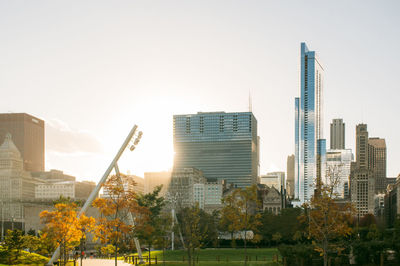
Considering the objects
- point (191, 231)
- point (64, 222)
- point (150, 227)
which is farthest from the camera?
point (191, 231)

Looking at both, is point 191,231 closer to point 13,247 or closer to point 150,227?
point 150,227

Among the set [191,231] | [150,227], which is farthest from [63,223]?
[191,231]

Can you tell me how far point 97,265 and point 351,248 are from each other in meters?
28.5

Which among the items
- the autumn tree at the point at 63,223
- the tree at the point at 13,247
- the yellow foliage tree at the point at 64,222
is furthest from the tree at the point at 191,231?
the tree at the point at 13,247

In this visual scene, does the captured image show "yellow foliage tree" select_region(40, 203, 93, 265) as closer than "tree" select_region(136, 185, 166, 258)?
Yes

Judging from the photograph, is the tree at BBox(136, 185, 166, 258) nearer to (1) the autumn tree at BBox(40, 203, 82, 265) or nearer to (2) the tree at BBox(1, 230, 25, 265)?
(1) the autumn tree at BBox(40, 203, 82, 265)

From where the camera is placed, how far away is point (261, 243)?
10106cm

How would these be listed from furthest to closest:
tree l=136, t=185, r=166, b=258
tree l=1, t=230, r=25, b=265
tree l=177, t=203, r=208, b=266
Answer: tree l=136, t=185, r=166, b=258 → tree l=177, t=203, r=208, b=266 → tree l=1, t=230, r=25, b=265

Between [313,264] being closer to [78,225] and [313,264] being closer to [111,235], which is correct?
[111,235]

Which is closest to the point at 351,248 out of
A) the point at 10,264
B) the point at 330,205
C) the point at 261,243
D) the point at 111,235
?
the point at 330,205

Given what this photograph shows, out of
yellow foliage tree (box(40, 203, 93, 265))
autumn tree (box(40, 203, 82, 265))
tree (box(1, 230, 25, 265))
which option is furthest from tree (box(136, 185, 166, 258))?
tree (box(1, 230, 25, 265))

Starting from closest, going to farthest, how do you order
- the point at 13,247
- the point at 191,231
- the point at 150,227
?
1. the point at 13,247
2. the point at 150,227
3. the point at 191,231

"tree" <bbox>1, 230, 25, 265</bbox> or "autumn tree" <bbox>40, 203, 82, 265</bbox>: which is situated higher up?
"autumn tree" <bbox>40, 203, 82, 265</bbox>

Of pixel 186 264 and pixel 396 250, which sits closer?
pixel 396 250
